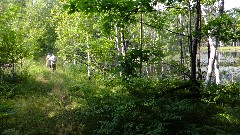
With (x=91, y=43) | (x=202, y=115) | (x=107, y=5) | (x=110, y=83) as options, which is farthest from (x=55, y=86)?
(x=202, y=115)

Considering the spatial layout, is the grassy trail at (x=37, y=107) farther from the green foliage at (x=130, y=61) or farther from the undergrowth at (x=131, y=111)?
the green foliage at (x=130, y=61)

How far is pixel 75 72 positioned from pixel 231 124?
13233 millimetres

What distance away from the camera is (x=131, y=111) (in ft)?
24.4

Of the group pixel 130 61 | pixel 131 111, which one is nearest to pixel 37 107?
A: pixel 130 61

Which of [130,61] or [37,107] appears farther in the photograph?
[37,107]

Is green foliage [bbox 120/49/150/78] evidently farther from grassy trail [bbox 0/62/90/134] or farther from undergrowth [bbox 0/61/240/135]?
grassy trail [bbox 0/62/90/134]

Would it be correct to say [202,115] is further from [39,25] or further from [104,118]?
[39,25]

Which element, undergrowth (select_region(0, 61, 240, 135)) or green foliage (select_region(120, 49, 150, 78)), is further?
green foliage (select_region(120, 49, 150, 78))

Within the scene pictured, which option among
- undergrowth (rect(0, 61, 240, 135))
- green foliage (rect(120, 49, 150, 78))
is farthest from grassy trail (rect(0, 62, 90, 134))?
green foliage (rect(120, 49, 150, 78))

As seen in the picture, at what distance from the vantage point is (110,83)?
13.0 meters

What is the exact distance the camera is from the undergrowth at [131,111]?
22.4 feet

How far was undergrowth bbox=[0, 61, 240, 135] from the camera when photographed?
22.4ft

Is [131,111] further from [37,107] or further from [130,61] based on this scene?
[37,107]

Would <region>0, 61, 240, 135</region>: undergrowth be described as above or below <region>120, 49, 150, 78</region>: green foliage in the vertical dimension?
below
